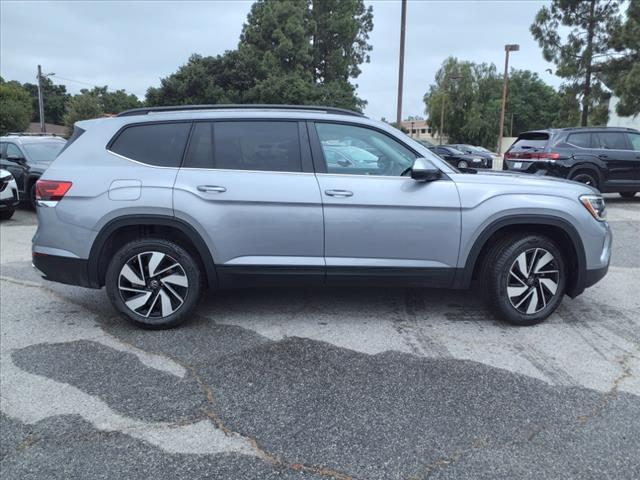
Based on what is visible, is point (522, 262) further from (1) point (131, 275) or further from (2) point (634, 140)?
(2) point (634, 140)

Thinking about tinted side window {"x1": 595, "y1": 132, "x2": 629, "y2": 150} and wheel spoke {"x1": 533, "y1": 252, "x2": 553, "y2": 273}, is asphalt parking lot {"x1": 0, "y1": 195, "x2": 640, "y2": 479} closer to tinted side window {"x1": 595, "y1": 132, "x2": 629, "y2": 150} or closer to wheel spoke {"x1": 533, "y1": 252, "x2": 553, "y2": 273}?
wheel spoke {"x1": 533, "y1": 252, "x2": 553, "y2": 273}

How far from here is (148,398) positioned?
10.0ft

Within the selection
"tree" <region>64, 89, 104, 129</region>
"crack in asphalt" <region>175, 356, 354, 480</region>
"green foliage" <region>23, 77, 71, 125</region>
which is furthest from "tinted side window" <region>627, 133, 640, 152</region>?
"green foliage" <region>23, 77, 71, 125</region>

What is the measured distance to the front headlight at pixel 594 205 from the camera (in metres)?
4.09

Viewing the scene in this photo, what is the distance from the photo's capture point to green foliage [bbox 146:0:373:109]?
32812 mm

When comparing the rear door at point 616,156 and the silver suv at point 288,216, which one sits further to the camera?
the rear door at point 616,156

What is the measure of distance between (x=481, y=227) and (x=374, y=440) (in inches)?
78.8

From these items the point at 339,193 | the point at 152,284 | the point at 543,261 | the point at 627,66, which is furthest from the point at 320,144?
the point at 627,66

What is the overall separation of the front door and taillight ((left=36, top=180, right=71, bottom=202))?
1.99 meters

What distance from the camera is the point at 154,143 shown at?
13.4 ft

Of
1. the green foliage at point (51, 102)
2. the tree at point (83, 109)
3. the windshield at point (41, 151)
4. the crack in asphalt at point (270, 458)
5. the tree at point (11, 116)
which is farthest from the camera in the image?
the green foliage at point (51, 102)

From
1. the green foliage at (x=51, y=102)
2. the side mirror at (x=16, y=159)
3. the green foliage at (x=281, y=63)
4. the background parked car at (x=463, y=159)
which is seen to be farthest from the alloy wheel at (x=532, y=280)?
the green foliage at (x=51, y=102)

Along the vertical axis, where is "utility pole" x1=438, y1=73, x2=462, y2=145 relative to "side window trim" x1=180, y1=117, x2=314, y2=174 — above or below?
above

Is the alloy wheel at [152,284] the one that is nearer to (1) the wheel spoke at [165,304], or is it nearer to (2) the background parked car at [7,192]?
(1) the wheel spoke at [165,304]
